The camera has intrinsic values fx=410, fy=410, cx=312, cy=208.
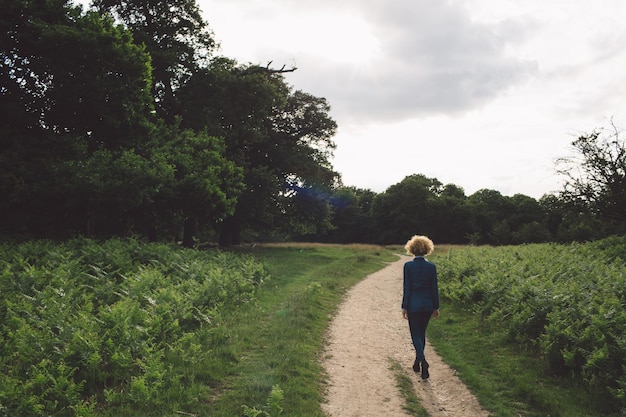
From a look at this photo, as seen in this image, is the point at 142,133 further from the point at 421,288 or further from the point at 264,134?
the point at 421,288

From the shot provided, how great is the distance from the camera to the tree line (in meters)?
17.5

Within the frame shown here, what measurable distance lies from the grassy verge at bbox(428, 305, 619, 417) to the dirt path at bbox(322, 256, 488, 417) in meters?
0.33

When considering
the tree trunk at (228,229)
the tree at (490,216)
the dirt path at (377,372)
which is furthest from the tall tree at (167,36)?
the tree at (490,216)

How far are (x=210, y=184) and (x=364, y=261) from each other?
13.7 metres

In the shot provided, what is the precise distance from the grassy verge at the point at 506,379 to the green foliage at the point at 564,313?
1.09 feet

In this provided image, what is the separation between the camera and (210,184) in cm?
2227

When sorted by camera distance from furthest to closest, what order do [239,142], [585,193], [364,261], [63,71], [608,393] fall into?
[239,142] → [364,261] → [585,193] → [63,71] → [608,393]

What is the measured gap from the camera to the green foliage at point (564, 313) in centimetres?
720

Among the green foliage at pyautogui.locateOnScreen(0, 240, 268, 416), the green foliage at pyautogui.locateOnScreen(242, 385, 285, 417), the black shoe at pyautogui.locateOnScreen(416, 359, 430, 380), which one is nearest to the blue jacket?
the black shoe at pyautogui.locateOnScreen(416, 359, 430, 380)

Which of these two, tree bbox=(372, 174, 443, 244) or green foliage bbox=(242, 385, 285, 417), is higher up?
tree bbox=(372, 174, 443, 244)

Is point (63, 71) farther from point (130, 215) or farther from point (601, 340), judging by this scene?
point (601, 340)

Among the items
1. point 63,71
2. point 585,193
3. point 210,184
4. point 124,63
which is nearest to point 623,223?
point 585,193

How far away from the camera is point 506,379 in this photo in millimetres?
7938

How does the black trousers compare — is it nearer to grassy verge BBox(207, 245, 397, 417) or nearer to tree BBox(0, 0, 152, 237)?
grassy verge BBox(207, 245, 397, 417)
